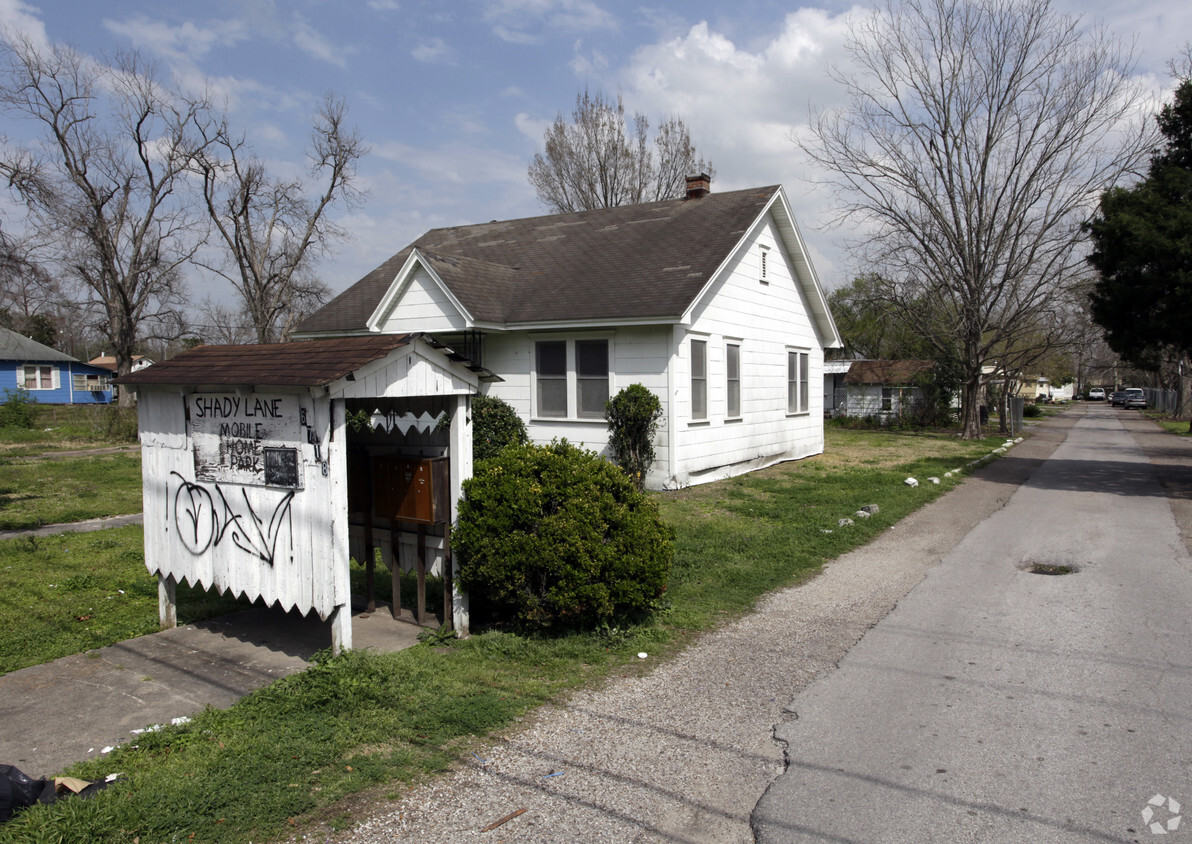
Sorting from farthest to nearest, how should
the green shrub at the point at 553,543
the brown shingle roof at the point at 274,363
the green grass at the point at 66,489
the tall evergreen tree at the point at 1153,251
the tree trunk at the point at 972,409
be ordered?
the tree trunk at the point at 972,409 < the tall evergreen tree at the point at 1153,251 < the green grass at the point at 66,489 < the green shrub at the point at 553,543 < the brown shingle roof at the point at 274,363

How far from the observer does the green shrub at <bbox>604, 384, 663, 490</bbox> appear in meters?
14.0

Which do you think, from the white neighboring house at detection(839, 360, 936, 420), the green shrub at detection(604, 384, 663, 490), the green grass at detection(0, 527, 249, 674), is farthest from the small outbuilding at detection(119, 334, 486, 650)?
the white neighboring house at detection(839, 360, 936, 420)

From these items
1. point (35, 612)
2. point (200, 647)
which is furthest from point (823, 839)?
point (35, 612)

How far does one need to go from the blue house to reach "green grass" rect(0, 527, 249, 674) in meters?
40.9

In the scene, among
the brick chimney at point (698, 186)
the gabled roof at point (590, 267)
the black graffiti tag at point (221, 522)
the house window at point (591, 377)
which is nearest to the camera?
the black graffiti tag at point (221, 522)

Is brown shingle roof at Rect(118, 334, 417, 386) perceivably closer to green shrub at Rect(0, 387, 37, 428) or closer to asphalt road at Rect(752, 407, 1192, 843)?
asphalt road at Rect(752, 407, 1192, 843)

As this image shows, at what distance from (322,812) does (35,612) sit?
4.90 metres

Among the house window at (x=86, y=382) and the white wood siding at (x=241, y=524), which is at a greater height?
the house window at (x=86, y=382)

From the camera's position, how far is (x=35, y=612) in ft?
22.9

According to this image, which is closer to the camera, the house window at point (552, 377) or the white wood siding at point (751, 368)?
the white wood siding at point (751, 368)

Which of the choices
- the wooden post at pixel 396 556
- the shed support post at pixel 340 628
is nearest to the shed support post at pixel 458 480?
the wooden post at pixel 396 556

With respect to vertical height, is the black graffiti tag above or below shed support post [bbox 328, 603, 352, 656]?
above

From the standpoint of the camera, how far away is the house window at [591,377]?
1502cm

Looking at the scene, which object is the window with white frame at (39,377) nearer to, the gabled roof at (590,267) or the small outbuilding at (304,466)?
the gabled roof at (590,267)
